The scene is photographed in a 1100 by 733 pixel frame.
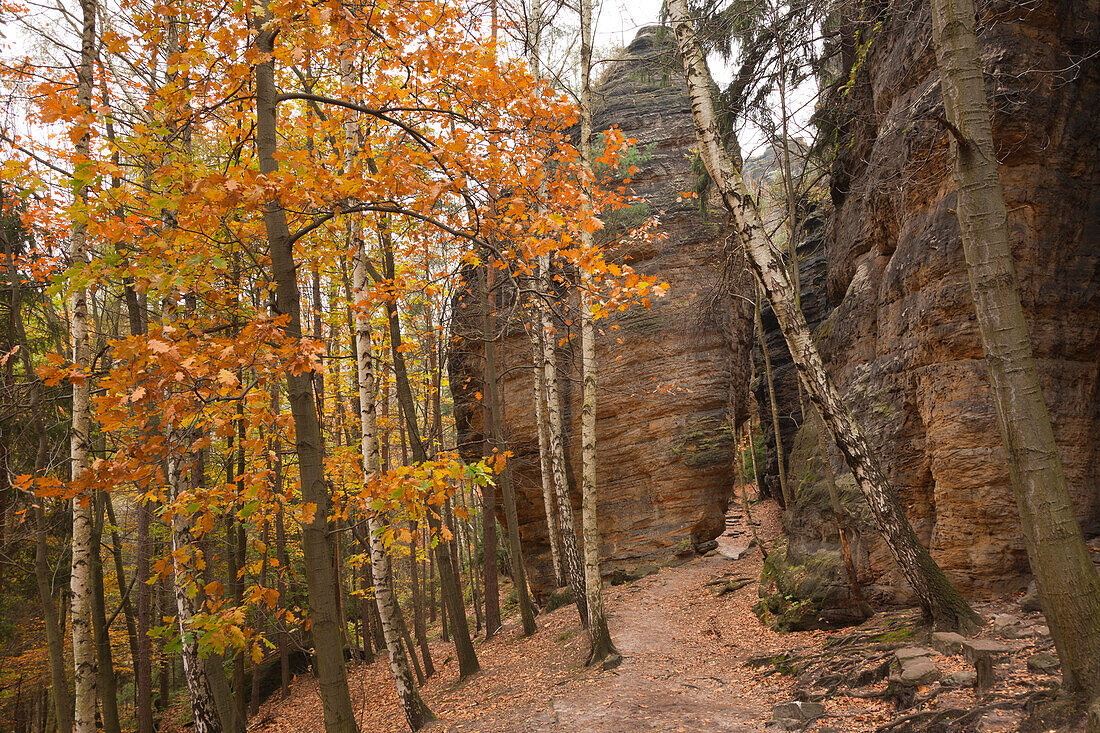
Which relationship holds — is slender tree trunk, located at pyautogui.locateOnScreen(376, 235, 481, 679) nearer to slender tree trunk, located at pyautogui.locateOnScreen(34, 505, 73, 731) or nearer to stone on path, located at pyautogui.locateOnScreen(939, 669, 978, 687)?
slender tree trunk, located at pyautogui.locateOnScreen(34, 505, 73, 731)

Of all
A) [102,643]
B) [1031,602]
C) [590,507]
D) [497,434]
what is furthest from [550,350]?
[102,643]

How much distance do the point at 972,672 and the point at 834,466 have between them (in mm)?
5026

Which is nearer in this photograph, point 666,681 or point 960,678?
point 960,678

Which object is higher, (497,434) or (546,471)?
(497,434)

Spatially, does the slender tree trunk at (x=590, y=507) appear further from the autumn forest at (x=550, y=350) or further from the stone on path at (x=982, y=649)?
the stone on path at (x=982, y=649)

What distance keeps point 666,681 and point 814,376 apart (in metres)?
4.77

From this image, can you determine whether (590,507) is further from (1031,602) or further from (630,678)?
(1031,602)

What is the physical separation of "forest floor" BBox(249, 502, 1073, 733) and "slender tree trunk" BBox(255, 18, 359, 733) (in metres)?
2.75

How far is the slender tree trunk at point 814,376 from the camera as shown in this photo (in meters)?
6.24

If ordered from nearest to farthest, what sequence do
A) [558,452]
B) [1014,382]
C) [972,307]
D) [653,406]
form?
[1014,382] → [972,307] → [558,452] → [653,406]

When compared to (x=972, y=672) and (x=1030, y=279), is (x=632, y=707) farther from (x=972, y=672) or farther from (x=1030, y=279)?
(x=1030, y=279)

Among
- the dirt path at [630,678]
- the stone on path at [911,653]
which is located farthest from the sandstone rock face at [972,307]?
the dirt path at [630,678]

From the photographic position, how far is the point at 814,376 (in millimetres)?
6828

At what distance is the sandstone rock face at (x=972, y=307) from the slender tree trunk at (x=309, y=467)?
303 inches
